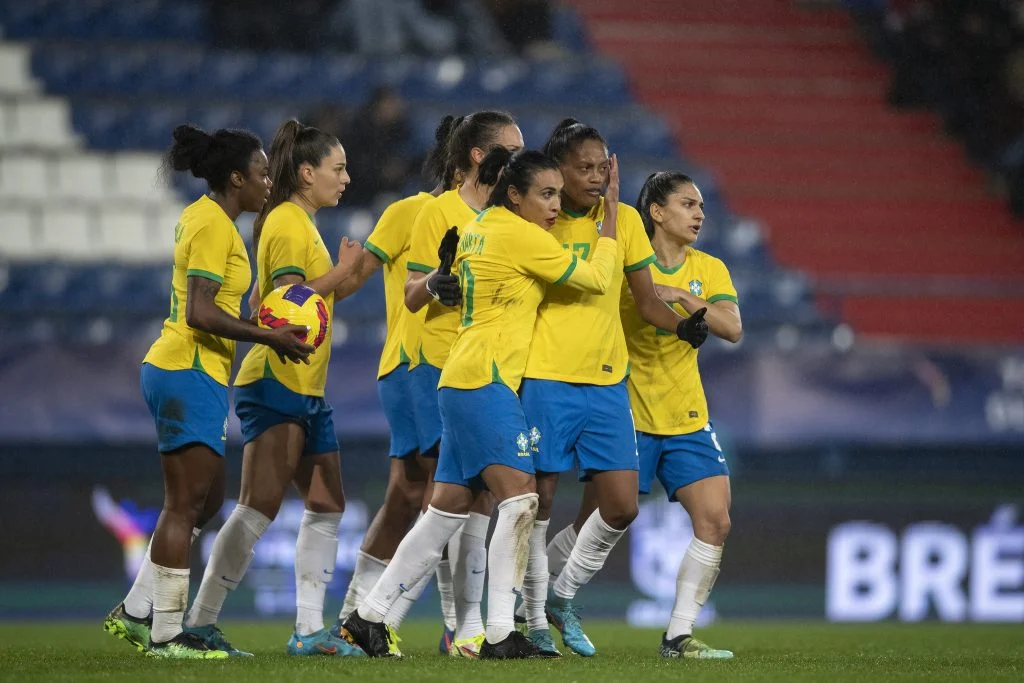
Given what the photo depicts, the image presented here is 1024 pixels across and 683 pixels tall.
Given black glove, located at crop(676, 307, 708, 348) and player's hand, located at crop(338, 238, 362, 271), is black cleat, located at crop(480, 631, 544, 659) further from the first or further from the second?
player's hand, located at crop(338, 238, 362, 271)

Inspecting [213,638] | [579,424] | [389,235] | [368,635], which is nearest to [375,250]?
[389,235]

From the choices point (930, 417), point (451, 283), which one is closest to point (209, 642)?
point (451, 283)

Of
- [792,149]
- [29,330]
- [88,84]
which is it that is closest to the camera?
[29,330]

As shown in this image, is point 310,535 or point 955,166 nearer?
point 310,535

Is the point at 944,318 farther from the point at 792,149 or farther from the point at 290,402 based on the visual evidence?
the point at 290,402

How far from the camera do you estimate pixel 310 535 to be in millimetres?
6008

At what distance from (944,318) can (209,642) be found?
8102 millimetres

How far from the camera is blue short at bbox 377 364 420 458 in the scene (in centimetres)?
600

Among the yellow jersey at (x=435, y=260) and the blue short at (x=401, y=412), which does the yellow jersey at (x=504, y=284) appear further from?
the blue short at (x=401, y=412)

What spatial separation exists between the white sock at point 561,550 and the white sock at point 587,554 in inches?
5.7

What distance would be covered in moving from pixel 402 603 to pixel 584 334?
4.05 ft

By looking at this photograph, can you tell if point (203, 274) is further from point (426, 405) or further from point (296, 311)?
point (426, 405)

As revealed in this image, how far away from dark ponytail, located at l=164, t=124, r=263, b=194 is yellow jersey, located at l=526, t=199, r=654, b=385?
1.35 meters

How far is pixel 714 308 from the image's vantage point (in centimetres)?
604
